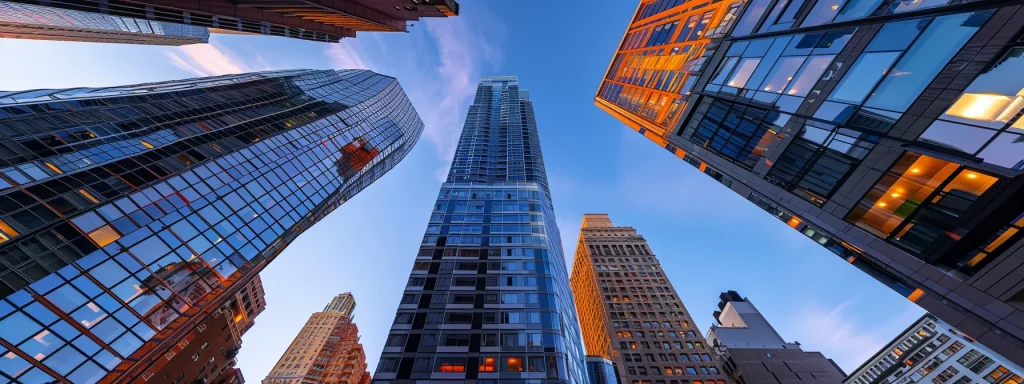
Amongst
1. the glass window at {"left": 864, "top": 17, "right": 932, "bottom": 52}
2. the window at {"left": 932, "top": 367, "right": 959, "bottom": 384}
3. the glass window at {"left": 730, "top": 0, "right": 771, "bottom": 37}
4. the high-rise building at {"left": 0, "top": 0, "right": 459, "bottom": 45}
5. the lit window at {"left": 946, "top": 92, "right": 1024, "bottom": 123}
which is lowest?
the lit window at {"left": 946, "top": 92, "right": 1024, "bottom": 123}

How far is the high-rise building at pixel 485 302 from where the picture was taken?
30.9 metres

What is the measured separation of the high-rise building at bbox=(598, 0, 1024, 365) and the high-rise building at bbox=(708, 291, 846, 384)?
144 feet

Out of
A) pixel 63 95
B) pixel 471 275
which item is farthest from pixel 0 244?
pixel 471 275

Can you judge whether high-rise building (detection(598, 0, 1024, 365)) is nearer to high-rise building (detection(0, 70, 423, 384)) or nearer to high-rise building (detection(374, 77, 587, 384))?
high-rise building (detection(374, 77, 587, 384))

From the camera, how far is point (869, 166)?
45.8 ft

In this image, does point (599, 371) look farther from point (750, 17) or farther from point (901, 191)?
point (750, 17)

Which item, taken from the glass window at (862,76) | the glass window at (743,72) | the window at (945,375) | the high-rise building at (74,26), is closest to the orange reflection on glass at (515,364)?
the glass window at (743,72)

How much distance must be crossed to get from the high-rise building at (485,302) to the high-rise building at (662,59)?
810 inches

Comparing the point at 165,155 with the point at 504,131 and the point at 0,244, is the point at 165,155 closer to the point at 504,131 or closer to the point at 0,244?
the point at 0,244

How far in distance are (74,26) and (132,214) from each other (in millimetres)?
90323

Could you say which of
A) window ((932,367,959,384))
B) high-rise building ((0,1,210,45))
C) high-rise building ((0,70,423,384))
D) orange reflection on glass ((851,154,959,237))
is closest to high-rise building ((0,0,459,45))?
high-rise building ((0,1,210,45))

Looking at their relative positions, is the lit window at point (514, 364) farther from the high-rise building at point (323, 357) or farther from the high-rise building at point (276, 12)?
the high-rise building at point (323, 357)

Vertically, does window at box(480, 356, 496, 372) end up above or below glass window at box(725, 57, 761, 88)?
below

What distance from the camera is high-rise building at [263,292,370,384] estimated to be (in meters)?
84.1
